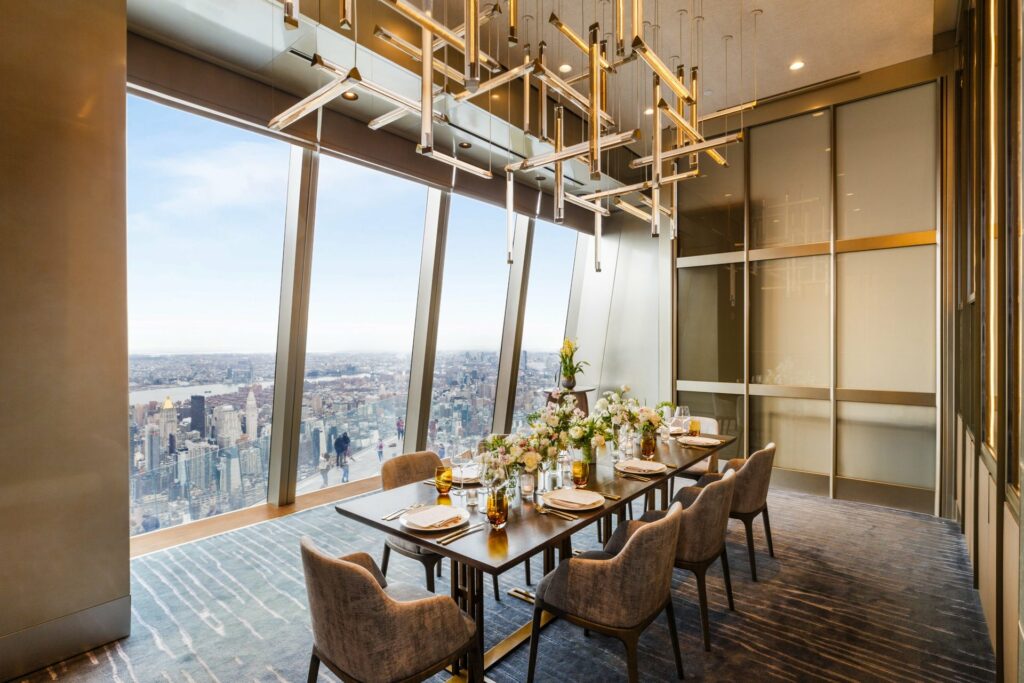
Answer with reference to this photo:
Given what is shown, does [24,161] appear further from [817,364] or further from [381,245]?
[817,364]

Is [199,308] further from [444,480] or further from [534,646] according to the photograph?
[534,646]

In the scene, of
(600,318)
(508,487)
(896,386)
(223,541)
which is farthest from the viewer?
(600,318)

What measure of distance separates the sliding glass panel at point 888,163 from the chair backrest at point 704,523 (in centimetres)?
360

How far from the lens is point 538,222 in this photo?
6.52 meters

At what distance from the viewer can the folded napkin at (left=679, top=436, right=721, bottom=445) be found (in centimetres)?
366

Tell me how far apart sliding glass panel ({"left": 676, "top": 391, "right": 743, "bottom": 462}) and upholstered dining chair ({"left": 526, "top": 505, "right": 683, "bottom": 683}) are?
3.66 meters

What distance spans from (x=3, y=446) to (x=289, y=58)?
107 inches

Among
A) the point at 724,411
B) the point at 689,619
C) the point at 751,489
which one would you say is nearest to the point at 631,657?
the point at 689,619

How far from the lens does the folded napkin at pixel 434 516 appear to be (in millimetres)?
2079

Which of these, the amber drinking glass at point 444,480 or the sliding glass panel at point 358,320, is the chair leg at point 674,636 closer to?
the amber drinking glass at point 444,480

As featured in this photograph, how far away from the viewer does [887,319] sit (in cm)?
471

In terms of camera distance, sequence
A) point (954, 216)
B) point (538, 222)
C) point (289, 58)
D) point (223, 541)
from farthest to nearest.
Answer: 1. point (538, 222)
2. point (954, 216)
3. point (223, 541)
4. point (289, 58)

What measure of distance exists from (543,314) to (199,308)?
4036 mm

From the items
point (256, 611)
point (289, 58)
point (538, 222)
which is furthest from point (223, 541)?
point (538, 222)
